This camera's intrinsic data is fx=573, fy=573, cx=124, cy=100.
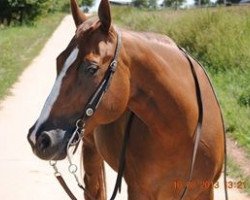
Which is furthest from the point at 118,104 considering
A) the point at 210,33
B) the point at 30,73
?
the point at 30,73

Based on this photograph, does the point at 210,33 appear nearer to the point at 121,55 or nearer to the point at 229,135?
the point at 229,135

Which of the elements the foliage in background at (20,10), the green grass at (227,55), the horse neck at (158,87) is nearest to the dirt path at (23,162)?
the green grass at (227,55)

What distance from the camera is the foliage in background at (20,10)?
34375mm

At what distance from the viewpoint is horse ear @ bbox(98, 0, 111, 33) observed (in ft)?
7.89

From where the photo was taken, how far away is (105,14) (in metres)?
2.43

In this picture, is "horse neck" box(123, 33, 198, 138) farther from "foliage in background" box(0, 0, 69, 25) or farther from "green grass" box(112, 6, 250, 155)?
"foliage in background" box(0, 0, 69, 25)

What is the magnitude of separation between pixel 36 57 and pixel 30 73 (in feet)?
14.6

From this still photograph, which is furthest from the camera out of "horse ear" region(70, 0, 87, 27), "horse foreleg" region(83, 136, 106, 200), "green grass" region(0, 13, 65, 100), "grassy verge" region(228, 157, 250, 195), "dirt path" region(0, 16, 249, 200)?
"green grass" region(0, 13, 65, 100)

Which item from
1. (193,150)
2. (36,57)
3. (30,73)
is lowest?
(36,57)

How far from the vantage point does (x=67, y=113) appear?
96.0 inches

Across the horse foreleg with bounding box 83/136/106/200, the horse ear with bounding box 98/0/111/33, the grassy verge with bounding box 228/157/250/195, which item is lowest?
the grassy verge with bounding box 228/157/250/195

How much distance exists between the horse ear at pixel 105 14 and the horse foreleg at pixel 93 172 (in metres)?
1.67

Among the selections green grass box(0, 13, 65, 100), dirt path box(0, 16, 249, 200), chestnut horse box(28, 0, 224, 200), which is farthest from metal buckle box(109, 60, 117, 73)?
green grass box(0, 13, 65, 100)

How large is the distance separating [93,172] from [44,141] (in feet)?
5.88
